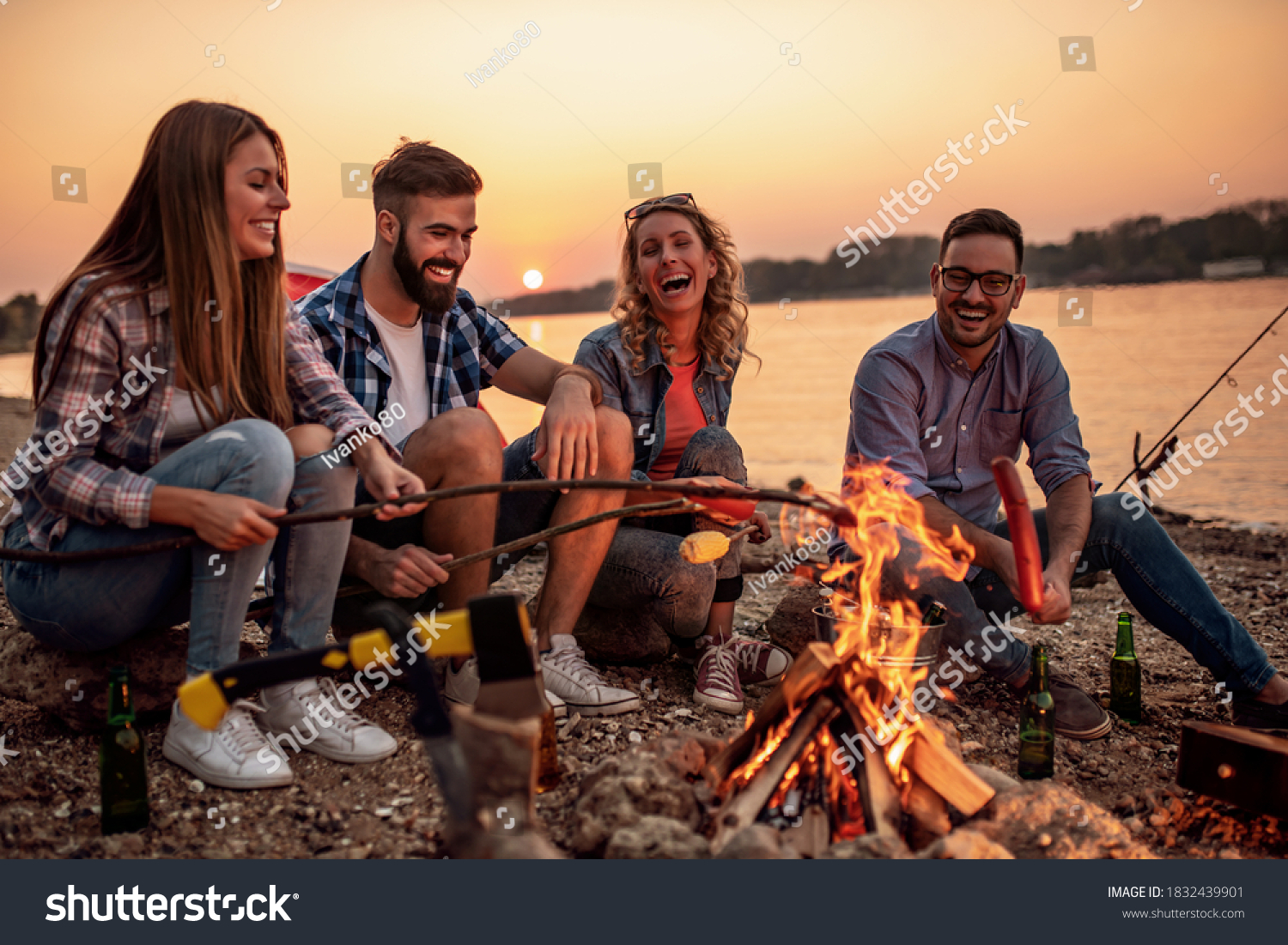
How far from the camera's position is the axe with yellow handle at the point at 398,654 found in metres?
1.51

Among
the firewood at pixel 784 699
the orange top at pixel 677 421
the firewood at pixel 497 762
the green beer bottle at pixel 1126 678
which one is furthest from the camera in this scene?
the orange top at pixel 677 421

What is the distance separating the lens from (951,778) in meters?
1.98

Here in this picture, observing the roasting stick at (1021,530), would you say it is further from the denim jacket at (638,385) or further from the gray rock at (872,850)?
the denim jacket at (638,385)

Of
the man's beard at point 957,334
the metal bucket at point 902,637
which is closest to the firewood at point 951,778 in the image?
the metal bucket at point 902,637

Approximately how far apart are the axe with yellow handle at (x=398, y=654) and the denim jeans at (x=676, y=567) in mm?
1220

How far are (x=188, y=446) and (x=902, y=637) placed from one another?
1.90m

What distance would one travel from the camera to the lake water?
6918mm

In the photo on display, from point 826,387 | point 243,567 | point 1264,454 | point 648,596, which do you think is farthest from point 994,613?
point 826,387

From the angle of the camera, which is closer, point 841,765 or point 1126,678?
point 841,765

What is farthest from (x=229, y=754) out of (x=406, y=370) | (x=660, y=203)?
(x=660, y=203)

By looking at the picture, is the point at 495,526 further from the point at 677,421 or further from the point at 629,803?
the point at 629,803

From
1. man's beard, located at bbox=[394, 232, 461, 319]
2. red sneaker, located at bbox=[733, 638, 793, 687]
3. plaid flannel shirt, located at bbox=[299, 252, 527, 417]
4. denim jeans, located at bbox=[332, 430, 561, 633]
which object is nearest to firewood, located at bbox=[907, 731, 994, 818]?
red sneaker, located at bbox=[733, 638, 793, 687]

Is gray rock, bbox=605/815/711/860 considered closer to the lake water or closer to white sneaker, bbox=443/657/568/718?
white sneaker, bbox=443/657/568/718

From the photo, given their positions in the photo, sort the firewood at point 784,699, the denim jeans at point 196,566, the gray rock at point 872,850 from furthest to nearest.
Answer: the denim jeans at point 196,566, the firewood at point 784,699, the gray rock at point 872,850
